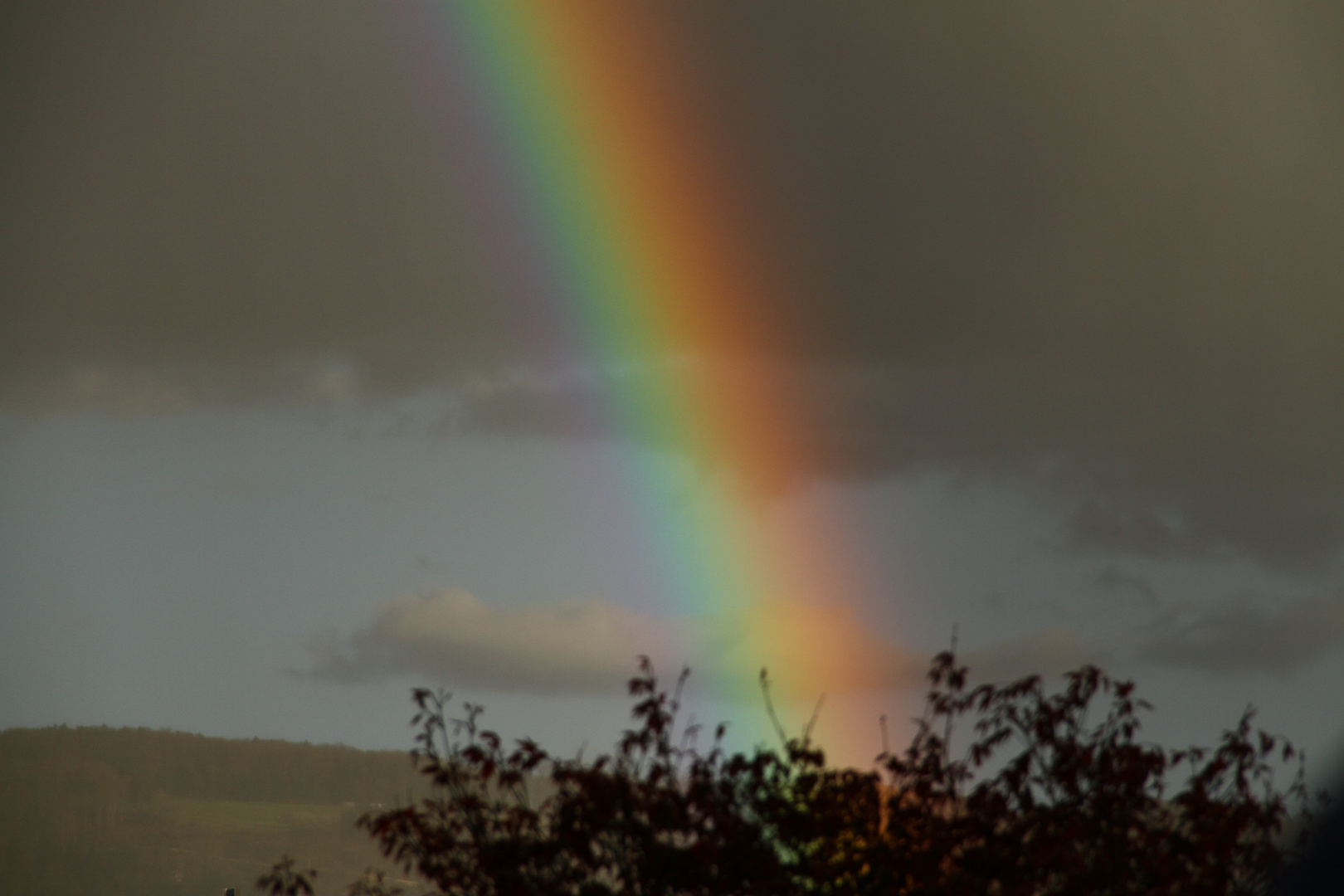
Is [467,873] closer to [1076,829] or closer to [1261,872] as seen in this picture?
[1076,829]

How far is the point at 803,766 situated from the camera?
8.42 metres

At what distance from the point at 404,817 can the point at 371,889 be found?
1.25m

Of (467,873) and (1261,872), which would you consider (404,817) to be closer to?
(467,873)

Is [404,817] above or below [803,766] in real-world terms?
below

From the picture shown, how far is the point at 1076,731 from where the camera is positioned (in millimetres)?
8328

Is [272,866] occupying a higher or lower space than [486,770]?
lower

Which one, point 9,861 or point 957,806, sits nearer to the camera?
point 957,806

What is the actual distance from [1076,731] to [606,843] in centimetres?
329

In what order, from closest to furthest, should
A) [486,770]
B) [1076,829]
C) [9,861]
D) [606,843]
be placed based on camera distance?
[1076,829], [606,843], [486,770], [9,861]

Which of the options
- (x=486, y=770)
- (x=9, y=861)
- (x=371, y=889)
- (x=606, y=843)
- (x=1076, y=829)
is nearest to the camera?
(x=1076, y=829)

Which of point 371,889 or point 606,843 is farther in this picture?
point 371,889

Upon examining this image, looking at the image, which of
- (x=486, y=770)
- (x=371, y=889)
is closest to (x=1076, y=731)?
(x=486, y=770)

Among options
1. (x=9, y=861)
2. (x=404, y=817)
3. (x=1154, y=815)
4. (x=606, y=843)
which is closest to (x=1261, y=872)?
(x=1154, y=815)

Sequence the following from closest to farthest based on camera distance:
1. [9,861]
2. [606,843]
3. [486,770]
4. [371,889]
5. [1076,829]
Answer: [1076,829] → [606,843] → [486,770] → [371,889] → [9,861]
